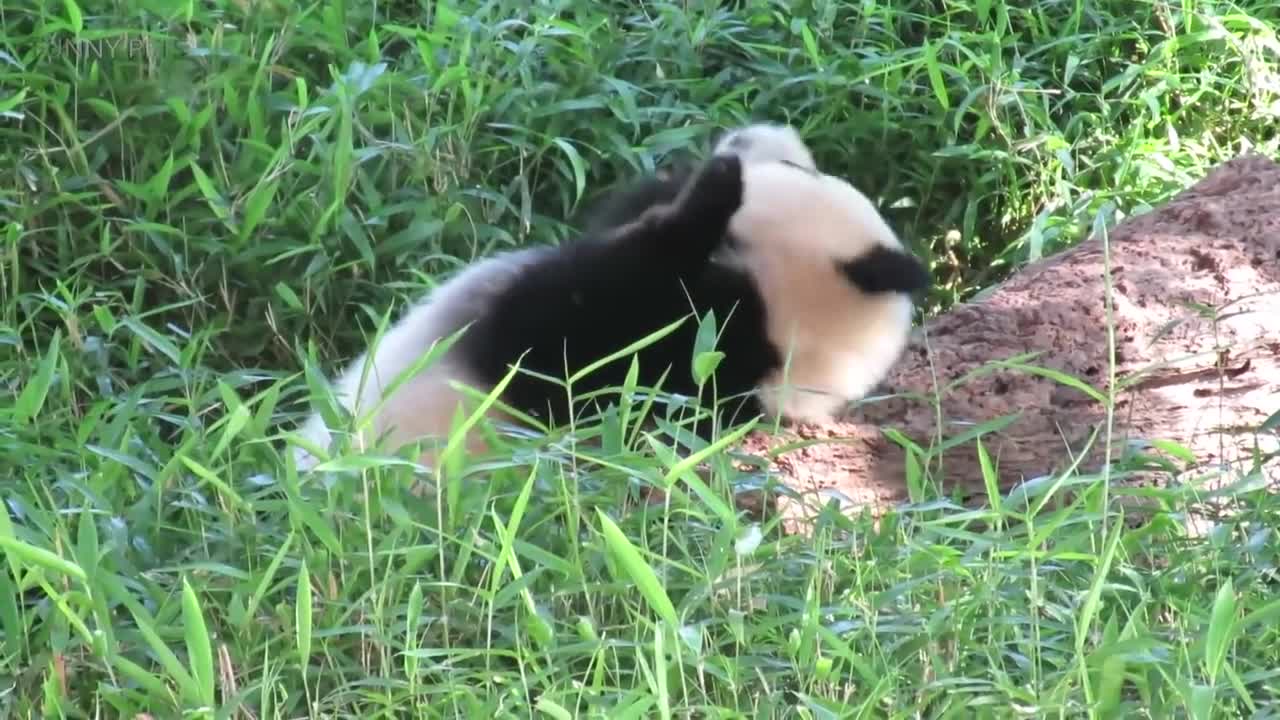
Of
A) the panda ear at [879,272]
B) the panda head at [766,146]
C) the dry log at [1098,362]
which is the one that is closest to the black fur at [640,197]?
the panda head at [766,146]

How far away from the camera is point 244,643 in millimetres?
2242

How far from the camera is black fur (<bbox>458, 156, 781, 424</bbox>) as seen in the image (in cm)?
303

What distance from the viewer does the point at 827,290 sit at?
329 cm

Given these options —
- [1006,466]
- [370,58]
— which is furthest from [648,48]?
[1006,466]

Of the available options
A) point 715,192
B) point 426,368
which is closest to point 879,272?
point 715,192

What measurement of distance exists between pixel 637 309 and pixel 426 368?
0.42 meters

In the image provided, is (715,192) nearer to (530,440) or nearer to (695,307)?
(695,307)

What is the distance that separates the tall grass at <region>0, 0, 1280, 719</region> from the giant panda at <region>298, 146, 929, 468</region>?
316 millimetres

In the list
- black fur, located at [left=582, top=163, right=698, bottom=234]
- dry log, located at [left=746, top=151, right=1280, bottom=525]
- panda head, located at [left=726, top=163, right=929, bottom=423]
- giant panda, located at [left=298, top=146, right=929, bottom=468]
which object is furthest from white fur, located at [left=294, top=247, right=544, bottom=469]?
dry log, located at [left=746, top=151, right=1280, bottom=525]

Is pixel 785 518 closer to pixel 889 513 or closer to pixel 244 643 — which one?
pixel 889 513

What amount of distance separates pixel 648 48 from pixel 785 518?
2347 millimetres

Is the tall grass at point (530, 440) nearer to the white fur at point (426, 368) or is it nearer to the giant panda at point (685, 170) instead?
the white fur at point (426, 368)

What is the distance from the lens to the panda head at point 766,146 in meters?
3.68

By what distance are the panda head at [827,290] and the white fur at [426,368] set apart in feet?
1.53
